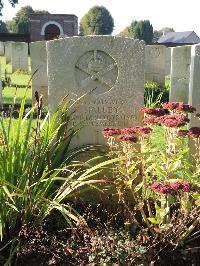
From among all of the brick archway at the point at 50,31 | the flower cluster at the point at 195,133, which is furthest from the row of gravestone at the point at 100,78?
the brick archway at the point at 50,31

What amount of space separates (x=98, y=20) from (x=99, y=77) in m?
73.9

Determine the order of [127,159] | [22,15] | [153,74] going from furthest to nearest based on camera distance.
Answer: [22,15]
[153,74]
[127,159]

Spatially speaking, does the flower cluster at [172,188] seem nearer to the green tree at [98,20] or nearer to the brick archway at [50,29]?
the brick archway at [50,29]

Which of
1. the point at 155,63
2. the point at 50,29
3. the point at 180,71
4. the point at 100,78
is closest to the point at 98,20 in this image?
the point at 50,29

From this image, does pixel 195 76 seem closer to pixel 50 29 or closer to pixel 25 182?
pixel 25 182

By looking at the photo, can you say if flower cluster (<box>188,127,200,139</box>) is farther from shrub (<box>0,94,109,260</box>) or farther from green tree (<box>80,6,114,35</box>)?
green tree (<box>80,6,114,35</box>)

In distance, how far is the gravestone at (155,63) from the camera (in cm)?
980

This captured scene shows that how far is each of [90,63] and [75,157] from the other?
85 centimetres

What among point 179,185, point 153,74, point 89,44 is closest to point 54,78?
point 89,44

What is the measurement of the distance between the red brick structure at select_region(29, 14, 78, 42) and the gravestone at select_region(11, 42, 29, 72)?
29.5 metres

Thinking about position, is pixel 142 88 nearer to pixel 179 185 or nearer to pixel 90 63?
pixel 90 63

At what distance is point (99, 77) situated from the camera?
358 cm

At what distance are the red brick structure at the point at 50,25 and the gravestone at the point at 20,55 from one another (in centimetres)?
2945

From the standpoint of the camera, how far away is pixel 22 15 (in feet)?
223
